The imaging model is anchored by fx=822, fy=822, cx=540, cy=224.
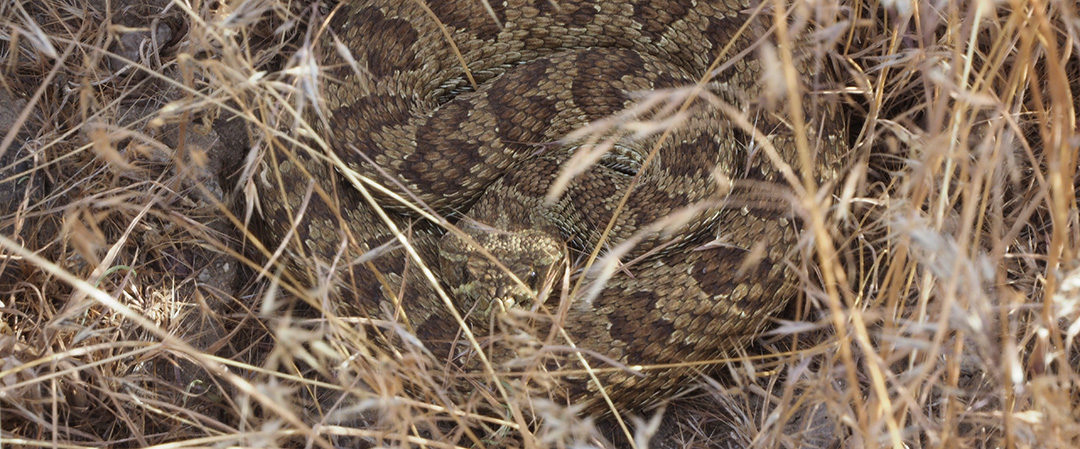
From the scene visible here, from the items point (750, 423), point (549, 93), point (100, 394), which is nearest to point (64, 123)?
point (100, 394)

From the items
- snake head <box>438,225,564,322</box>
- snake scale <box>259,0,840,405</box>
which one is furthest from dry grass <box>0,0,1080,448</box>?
snake head <box>438,225,564,322</box>

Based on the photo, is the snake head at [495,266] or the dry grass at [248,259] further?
the snake head at [495,266]

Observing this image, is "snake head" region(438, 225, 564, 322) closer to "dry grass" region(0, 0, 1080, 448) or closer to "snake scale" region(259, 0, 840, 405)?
"snake scale" region(259, 0, 840, 405)

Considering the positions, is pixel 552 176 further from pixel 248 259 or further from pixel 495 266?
pixel 248 259

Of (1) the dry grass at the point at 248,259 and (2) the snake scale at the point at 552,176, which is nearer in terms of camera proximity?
(1) the dry grass at the point at 248,259

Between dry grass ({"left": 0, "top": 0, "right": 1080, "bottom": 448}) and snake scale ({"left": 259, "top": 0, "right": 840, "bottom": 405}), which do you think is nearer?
dry grass ({"left": 0, "top": 0, "right": 1080, "bottom": 448})

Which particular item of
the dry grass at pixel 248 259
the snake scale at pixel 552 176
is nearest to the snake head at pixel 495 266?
the snake scale at pixel 552 176

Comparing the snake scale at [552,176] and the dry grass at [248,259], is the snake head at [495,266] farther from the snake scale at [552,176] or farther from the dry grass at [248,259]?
the dry grass at [248,259]
